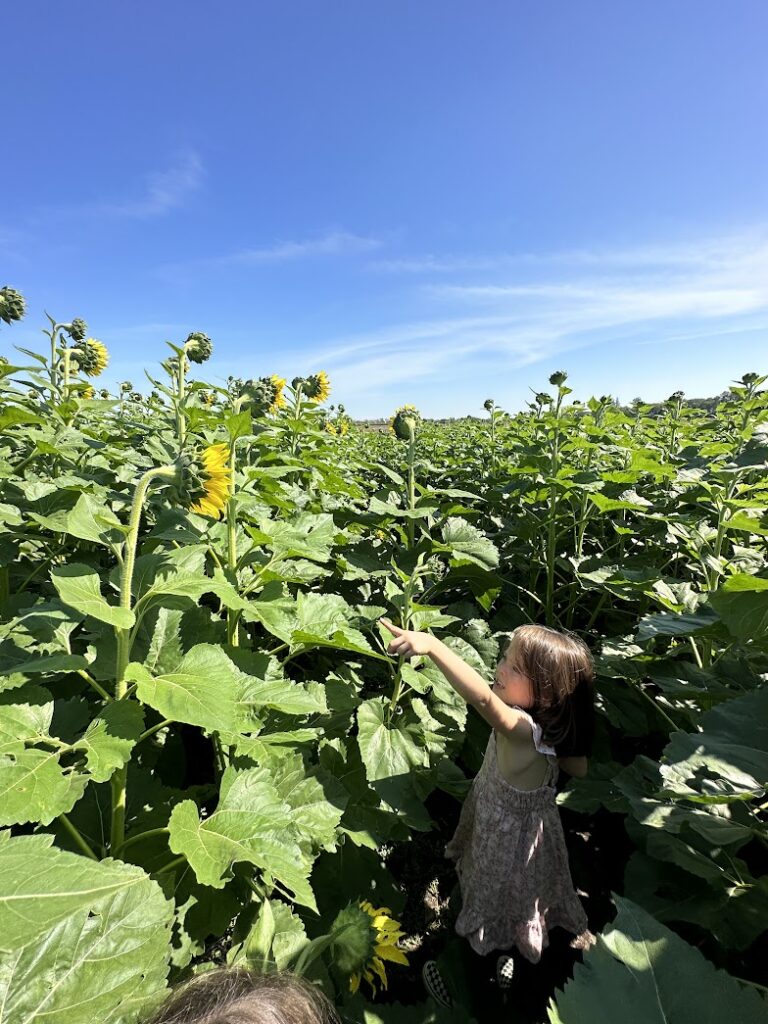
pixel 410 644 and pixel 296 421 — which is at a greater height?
pixel 296 421

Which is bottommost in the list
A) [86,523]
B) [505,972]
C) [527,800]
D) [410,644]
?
[505,972]

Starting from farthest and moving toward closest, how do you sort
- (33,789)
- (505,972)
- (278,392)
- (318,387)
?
(318,387), (278,392), (505,972), (33,789)

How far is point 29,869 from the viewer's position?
2.39 ft

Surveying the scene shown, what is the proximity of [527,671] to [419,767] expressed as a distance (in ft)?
1.86

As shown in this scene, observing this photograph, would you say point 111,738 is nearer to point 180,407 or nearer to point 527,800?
point 180,407

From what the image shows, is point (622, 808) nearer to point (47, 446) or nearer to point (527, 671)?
point (527, 671)

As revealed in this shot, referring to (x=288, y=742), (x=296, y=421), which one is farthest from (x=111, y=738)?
(x=296, y=421)

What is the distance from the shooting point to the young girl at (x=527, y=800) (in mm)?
1977

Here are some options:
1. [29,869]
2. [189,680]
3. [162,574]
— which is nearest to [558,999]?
[29,869]

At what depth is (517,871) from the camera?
2.00 metres

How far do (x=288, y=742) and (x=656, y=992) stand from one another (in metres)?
1.22

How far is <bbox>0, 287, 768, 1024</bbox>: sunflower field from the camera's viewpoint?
790 mm

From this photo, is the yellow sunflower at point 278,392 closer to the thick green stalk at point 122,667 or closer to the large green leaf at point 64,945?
the thick green stalk at point 122,667

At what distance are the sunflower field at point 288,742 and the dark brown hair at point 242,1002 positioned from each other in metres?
0.08
